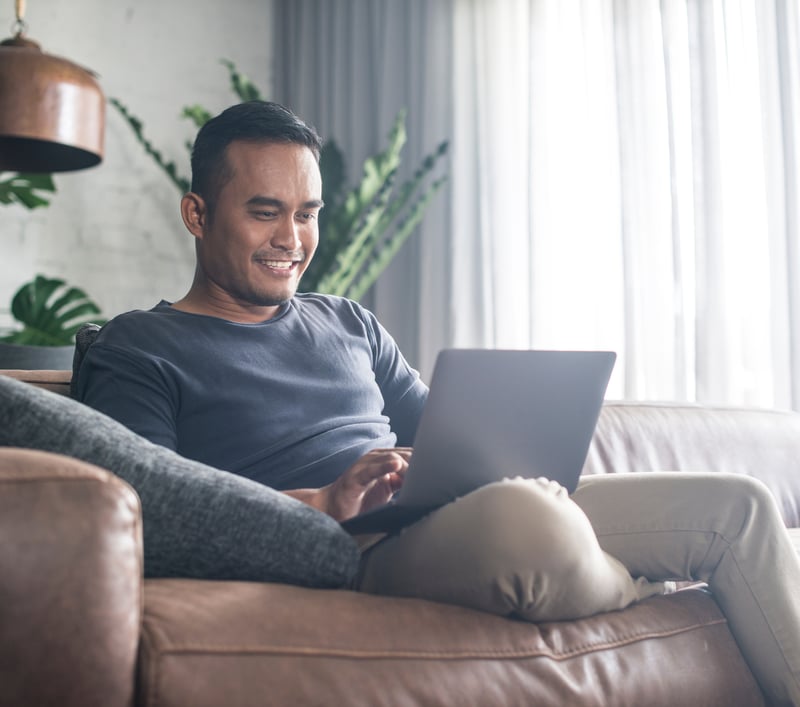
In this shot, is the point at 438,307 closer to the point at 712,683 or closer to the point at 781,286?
the point at 781,286

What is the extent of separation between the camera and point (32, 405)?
Result: 39.1 inches

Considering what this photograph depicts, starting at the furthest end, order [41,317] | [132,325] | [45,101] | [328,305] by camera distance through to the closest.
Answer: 1. [41,317]
2. [45,101]
3. [328,305]
4. [132,325]

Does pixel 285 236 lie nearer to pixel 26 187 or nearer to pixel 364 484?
pixel 364 484

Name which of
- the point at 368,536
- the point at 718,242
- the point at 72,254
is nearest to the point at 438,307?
the point at 718,242

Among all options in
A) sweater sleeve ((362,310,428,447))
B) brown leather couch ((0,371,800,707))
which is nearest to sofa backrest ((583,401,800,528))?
sweater sleeve ((362,310,428,447))

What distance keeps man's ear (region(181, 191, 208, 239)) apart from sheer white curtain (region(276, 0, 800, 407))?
59.9 inches

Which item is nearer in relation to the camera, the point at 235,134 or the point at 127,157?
the point at 235,134

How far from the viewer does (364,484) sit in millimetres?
1235

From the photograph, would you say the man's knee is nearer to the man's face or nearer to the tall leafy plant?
the man's face

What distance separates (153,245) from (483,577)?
3.07 m

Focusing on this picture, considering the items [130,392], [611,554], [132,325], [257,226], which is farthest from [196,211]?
[611,554]

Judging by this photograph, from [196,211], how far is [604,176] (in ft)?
5.44

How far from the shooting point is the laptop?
109 centimetres

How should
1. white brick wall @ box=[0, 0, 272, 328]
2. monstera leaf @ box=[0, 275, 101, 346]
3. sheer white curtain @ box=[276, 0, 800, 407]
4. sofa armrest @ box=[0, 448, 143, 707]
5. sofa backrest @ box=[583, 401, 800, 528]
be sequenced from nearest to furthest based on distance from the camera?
sofa armrest @ box=[0, 448, 143, 707]
sofa backrest @ box=[583, 401, 800, 528]
sheer white curtain @ box=[276, 0, 800, 407]
monstera leaf @ box=[0, 275, 101, 346]
white brick wall @ box=[0, 0, 272, 328]
